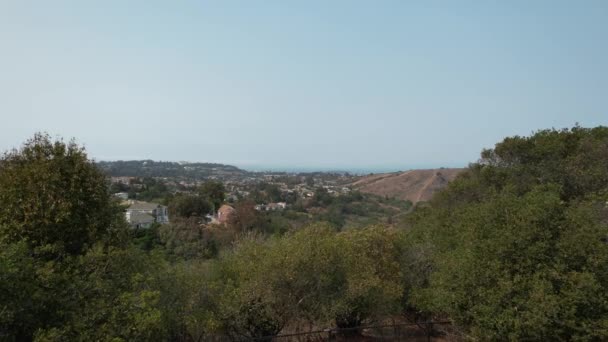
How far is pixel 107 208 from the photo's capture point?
12.8 m

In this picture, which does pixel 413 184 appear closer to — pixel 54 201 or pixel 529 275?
pixel 529 275

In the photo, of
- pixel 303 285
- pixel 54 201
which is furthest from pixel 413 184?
pixel 54 201

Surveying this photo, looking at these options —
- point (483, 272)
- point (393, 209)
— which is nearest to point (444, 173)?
point (393, 209)

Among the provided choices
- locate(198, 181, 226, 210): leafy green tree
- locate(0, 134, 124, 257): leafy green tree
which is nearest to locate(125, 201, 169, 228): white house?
locate(198, 181, 226, 210): leafy green tree

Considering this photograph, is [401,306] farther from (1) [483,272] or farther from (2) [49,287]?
(2) [49,287]

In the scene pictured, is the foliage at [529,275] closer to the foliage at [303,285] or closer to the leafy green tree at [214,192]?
the foliage at [303,285]

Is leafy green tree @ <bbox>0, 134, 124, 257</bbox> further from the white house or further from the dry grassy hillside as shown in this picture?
the dry grassy hillside

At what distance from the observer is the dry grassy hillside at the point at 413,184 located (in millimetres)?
101325

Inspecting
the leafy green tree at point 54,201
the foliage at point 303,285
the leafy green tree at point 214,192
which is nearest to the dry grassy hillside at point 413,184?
the leafy green tree at point 214,192

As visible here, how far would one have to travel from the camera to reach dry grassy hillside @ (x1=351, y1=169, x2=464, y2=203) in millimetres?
101325

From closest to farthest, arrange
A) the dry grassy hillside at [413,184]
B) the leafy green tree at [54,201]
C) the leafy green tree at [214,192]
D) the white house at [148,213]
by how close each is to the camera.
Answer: the leafy green tree at [54,201], the white house at [148,213], the leafy green tree at [214,192], the dry grassy hillside at [413,184]

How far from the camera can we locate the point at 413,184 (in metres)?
112

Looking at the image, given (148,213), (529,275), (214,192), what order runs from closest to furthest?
(529,275)
(148,213)
(214,192)

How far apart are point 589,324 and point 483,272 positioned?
2686mm
